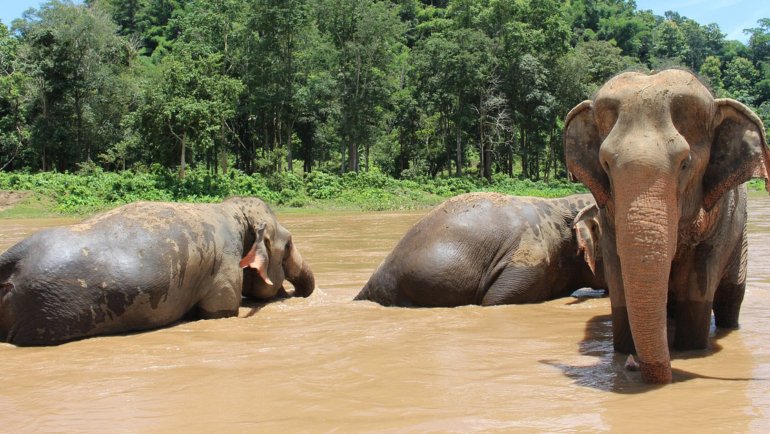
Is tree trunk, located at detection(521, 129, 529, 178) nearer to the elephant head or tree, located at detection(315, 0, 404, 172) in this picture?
tree, located at detection(315, 0, 404, 172)

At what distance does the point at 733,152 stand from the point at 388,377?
99.9 inches

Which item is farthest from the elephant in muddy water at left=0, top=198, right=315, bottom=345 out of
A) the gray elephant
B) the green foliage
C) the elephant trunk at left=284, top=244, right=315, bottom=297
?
the green foliage

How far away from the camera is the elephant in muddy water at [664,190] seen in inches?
163

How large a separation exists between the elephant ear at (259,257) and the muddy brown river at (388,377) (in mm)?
545

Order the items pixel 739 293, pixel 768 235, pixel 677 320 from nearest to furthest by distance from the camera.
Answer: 1. pixel 677 320
2. pixel 739 293
3. pixel 768 235

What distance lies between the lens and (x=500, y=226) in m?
7.79


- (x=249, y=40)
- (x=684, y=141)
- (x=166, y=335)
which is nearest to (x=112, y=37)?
(x=249, y=40)

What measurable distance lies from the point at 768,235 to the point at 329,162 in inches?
1530

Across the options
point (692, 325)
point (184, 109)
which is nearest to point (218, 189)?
point (184, 109)

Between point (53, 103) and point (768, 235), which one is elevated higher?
point (53, 103)

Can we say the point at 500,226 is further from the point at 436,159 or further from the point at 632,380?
the point at 436,159

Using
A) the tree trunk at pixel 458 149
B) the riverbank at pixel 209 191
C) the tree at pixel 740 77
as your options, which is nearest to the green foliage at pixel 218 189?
the riverbank at pixel 209 191

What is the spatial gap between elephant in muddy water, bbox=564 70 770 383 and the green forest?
30780 millimetres

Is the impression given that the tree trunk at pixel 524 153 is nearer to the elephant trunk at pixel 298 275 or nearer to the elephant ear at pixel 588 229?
the elephant trunk at pixel 298 275
